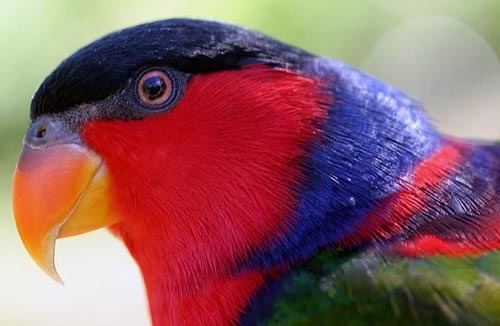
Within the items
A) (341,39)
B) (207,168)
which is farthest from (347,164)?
(341,39)

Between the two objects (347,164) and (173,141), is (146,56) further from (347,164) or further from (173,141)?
(347,164)

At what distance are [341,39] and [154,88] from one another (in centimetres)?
405

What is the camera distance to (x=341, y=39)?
5566 mm

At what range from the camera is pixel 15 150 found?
5000mm

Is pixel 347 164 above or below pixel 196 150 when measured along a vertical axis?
below

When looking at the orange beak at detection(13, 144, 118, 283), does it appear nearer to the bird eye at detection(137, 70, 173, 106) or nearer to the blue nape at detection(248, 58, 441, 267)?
the bird eye at detection(137, 70, 173, 106)

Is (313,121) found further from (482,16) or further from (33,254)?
(482,16)

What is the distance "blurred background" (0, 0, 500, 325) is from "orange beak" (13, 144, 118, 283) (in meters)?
2.94

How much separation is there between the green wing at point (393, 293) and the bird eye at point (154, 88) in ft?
1.43

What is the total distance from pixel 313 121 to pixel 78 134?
465 mm

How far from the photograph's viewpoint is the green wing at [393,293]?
57.1 inches

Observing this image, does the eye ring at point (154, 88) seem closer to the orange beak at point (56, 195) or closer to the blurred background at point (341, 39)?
the orange beak at point (56, 195)

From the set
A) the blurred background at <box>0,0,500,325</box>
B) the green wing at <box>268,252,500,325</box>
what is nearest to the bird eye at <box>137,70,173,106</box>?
the green wing at <box>268,252,500,325</box>

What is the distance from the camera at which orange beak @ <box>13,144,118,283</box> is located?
1.66 meters
